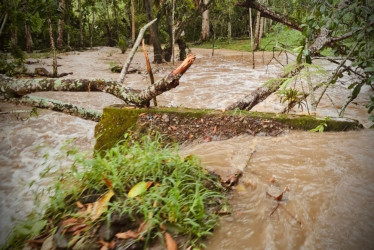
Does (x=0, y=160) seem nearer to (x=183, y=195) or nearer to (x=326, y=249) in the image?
(x=183, y=195)

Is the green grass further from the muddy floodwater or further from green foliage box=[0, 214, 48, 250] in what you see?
the muddy floodwater

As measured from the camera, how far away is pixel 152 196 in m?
1.67

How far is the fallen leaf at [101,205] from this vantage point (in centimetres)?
155

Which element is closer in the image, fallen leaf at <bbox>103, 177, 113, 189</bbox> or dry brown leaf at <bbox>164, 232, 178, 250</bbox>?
dry brown leaf at <bbox>164, 232, 178, 250</bbox>

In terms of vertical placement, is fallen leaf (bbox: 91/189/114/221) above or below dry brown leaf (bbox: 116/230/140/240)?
above

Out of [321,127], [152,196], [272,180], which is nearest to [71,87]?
[152,196]

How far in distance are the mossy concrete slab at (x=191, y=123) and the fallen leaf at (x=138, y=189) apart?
1.26 meters

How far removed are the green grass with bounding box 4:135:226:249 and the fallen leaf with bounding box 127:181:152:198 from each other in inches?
0.9

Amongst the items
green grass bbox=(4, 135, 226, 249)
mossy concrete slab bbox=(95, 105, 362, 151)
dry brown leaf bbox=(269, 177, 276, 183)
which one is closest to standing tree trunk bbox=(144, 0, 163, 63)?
mossy concrete slab bbox=(95, 105, 362, 151)

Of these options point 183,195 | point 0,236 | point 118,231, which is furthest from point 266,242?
point 0,236

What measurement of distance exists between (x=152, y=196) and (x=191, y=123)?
158 centimetres

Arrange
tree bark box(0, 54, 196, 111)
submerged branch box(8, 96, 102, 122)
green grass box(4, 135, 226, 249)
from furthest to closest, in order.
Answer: submerged branch box(8, 96, 102, 122)
tree bark box(0, 54, 196, 111)
green grass box(4, 135, 226, 249)

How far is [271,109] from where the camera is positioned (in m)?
5.54

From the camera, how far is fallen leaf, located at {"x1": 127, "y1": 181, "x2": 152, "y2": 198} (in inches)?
65.5
